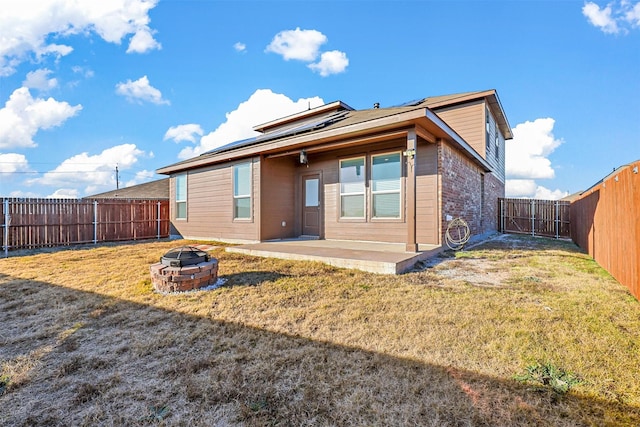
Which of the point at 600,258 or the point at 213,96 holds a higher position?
the point at 213,96

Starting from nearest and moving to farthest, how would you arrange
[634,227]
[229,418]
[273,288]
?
[229,418] < [634,227] < [273,288]

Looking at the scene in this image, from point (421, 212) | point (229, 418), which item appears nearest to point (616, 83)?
point (421, 212)

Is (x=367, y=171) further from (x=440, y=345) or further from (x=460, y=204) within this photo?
(x=440, y=345)

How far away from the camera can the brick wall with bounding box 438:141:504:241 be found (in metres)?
6.82

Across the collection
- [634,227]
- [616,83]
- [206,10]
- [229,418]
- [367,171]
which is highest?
[206,10]

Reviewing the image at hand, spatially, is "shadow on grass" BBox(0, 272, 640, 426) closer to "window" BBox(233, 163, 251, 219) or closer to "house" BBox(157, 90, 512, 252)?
"house" BBox(157, 90, 512, 252)

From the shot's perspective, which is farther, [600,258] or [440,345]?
[600,258]

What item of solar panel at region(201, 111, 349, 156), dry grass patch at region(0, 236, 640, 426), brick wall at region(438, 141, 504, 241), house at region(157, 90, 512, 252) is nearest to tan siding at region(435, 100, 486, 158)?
house at region(157, 90, 512, 252)

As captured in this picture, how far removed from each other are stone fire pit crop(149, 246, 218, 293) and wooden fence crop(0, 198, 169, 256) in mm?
7474

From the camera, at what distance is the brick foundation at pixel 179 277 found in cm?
375

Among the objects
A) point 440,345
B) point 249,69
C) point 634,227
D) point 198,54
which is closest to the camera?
point 440,345

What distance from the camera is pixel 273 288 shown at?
3979 mm

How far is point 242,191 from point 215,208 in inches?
60.2

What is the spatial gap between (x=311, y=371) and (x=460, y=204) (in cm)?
725
